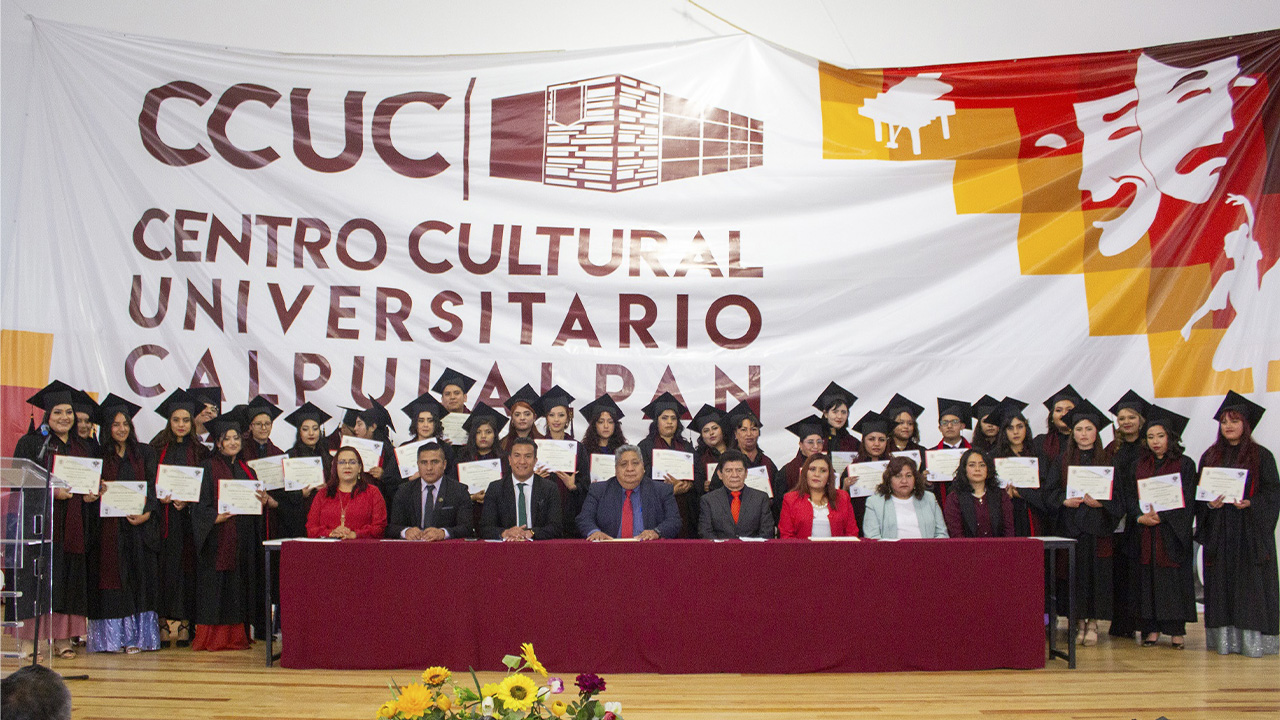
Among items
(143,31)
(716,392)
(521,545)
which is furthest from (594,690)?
(143,31)

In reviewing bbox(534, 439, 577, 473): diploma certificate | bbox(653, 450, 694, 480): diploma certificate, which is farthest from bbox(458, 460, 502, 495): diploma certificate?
bbox(653, 450, 694, 480): diploma certificate

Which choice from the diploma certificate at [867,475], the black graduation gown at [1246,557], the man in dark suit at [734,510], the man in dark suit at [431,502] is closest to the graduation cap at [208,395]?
the man in dark suit at [431,502]

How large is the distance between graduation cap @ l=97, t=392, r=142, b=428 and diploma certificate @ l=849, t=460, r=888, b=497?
4418 mm

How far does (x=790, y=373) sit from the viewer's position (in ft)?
21.8

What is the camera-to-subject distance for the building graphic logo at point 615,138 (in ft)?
22.3

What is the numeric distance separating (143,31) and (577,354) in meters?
4.05

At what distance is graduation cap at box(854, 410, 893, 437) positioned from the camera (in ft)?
Result: 20.2

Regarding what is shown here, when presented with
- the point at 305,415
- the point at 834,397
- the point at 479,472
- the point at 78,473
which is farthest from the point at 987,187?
the point at 78,473

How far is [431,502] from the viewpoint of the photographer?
5.76 metres

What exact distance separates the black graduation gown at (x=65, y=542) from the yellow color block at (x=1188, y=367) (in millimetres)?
6690

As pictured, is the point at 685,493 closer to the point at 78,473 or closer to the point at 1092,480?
the point at 1092,480

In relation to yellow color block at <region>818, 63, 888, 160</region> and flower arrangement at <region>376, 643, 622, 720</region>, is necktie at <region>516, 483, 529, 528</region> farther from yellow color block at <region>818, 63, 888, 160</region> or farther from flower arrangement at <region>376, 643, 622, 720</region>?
flower arrangement at <region>376, 643, 622, 720</region>

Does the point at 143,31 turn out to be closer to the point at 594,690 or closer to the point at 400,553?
the point at 400,553

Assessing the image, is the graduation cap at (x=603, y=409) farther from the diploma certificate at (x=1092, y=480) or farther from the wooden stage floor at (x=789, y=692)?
the diploma certificate at (x=1092, y=480)
